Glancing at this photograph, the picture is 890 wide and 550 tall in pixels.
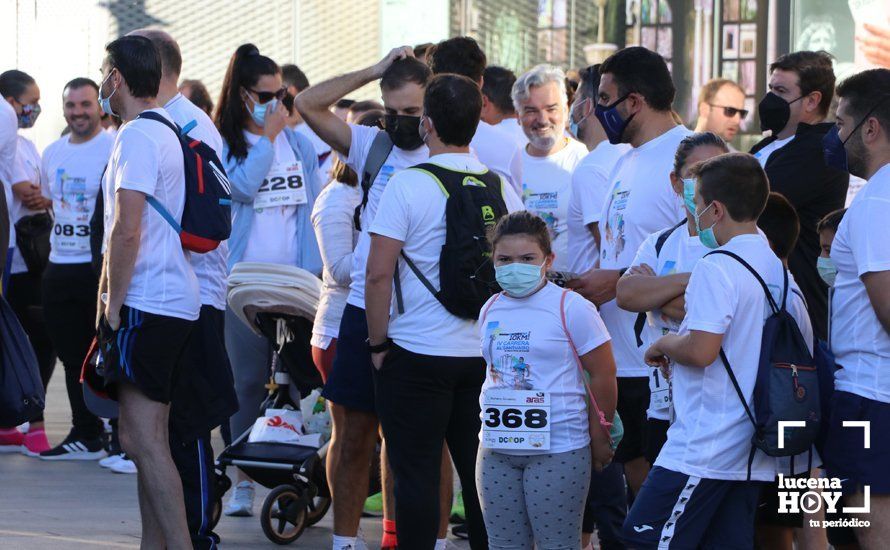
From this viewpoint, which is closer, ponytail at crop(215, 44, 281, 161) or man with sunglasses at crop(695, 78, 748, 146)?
ponytail at crop(215, 44, 281, 161)

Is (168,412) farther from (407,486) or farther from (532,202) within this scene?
(532,202)

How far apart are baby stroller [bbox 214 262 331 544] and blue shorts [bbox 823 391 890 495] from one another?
2.88 m

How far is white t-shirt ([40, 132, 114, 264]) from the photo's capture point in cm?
848

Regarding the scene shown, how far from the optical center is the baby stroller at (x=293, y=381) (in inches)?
263

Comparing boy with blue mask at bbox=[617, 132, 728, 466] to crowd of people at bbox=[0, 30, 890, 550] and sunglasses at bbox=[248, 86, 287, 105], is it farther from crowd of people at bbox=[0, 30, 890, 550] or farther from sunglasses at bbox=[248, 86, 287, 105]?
sunglasses at bbox=[248, 86, 287, 105]

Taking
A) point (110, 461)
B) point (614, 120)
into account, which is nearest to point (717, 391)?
point (614, 120)

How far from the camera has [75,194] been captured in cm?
852

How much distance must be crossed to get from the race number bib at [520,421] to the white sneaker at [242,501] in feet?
8.96

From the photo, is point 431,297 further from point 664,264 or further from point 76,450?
point 76,450

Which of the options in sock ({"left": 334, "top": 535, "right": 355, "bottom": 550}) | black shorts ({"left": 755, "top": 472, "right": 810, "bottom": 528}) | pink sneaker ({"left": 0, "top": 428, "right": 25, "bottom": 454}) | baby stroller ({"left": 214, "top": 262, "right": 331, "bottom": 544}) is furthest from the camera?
pink sneaker ({"left": 0, "top": 428, "right": 25, "bottom": 454})

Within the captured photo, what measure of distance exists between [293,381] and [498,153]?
1.58 meters

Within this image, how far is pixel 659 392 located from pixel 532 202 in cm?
203

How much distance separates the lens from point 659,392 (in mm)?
5078

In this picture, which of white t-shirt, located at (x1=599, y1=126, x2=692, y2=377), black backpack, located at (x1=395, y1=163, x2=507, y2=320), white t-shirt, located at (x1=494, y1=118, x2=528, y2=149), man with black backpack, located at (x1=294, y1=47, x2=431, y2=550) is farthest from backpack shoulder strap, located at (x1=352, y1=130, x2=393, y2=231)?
white t-shirt, located at (x1=494, y1=118, x2=528, y2=149)
